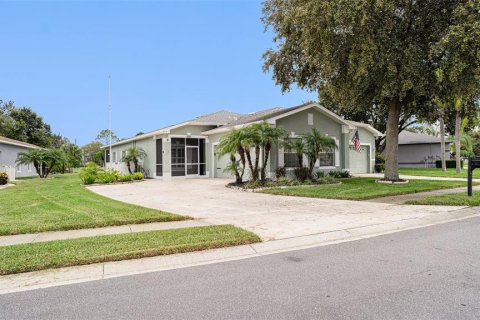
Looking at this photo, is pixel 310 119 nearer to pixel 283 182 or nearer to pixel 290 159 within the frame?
pixel 290 159

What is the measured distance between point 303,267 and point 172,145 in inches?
793

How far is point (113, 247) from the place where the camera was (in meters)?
5.83

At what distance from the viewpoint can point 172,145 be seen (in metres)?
24.2

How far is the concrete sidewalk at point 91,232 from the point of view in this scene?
6555 millimetres

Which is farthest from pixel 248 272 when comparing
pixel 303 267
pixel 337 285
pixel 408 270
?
pixel 408 270

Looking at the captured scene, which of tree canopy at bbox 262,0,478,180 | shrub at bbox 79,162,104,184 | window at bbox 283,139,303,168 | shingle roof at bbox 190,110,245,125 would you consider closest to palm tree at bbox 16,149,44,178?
shrub at bbox 79,162,104,184

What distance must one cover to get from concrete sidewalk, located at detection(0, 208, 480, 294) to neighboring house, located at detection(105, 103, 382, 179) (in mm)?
12181

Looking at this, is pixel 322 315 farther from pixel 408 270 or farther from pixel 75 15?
pixel 75 15

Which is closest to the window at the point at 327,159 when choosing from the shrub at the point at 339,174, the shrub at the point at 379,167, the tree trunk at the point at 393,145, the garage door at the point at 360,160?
the shrub at the point at 339,174

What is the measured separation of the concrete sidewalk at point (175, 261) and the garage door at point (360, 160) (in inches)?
822

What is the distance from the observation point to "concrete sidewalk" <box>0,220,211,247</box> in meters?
6.55

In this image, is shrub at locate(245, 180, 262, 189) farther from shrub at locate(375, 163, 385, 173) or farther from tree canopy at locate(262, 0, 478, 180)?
shrub at locate(375, 163, 385, 173)

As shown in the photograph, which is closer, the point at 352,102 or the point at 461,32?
the point at 461,32

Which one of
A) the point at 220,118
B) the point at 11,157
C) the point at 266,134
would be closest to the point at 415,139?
the point at 220,118
